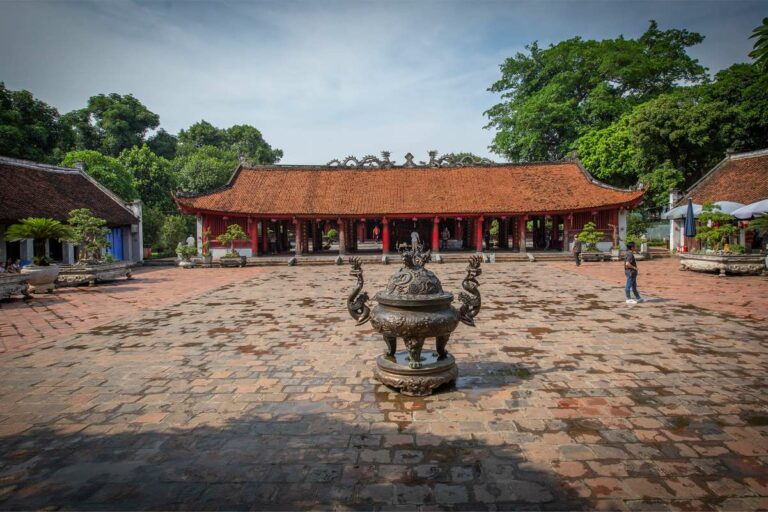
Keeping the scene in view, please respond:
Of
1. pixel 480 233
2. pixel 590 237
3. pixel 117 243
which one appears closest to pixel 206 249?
pixel 117 243

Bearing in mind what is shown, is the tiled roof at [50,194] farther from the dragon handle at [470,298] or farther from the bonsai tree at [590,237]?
the bonsai tree at [590,237]

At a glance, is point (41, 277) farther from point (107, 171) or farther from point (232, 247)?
point (107, 171)

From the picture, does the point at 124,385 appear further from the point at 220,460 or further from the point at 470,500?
the point at 470,500

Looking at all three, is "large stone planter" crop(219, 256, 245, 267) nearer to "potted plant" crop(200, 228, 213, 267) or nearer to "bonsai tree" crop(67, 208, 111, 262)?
"potted plant" crop(200, 228, 213, 267)

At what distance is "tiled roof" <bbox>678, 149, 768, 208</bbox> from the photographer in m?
22.1

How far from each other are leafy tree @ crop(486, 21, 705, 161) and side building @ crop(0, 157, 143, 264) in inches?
1245

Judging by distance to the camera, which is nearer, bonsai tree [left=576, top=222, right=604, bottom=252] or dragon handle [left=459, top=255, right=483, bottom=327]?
dragon handle [left=459, top=255, right=483, bottom=327]

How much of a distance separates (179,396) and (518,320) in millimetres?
6537

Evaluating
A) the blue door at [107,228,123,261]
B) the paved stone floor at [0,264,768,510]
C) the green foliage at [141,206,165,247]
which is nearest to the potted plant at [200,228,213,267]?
the blue door at [107,228,123,261]

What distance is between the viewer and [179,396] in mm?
5199

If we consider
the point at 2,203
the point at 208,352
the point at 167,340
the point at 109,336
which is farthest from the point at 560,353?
the point at 2,203

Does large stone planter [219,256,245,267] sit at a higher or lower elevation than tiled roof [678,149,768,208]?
lower

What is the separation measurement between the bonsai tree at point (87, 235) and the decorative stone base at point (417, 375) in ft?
49.6

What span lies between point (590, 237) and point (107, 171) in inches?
1265
